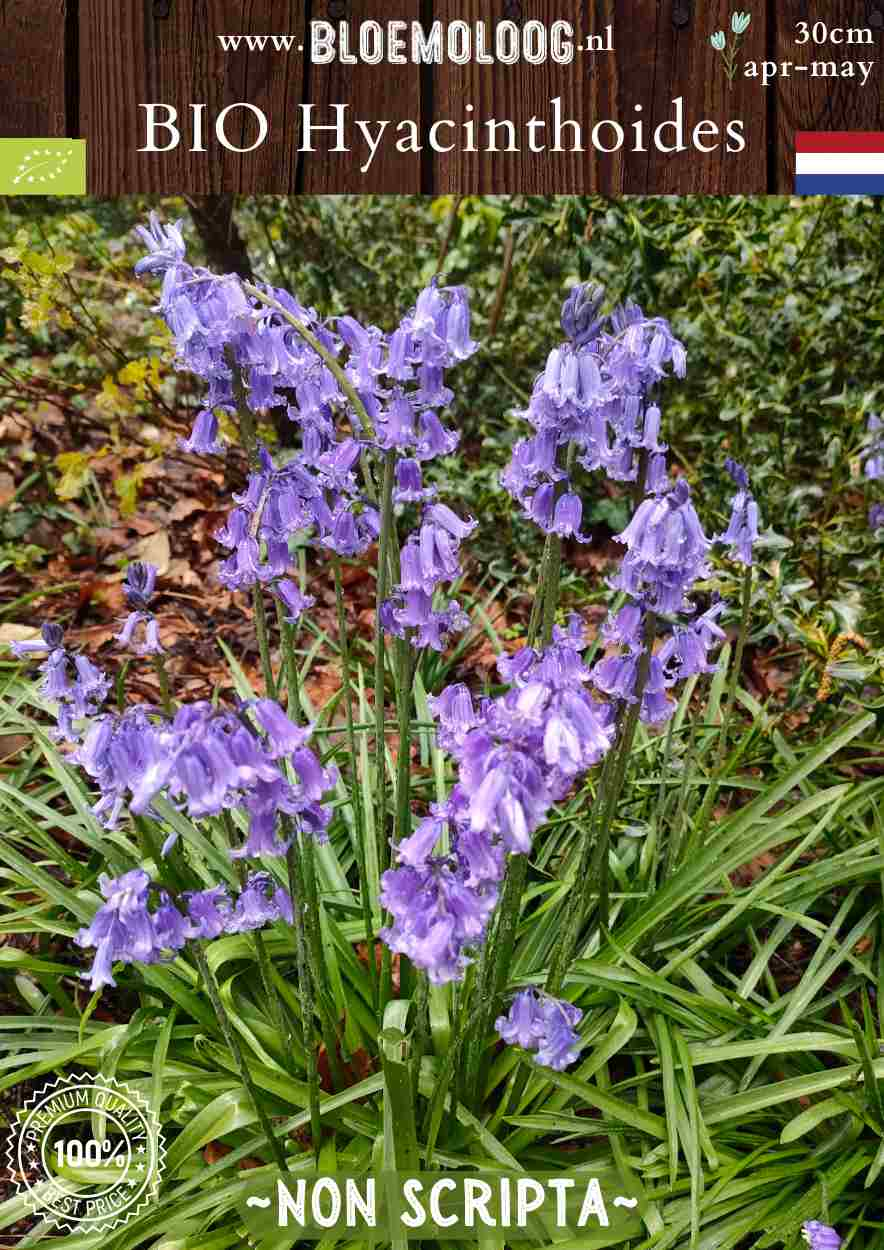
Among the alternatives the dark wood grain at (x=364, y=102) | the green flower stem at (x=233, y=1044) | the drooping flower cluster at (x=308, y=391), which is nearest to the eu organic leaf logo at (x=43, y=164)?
the dark wood grain at (x=364, y=102)

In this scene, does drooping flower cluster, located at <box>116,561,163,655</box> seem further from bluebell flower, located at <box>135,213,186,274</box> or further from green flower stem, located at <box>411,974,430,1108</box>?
green flower stem, located at <box>411,974,430,1108</box>

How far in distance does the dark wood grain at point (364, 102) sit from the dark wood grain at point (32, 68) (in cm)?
79

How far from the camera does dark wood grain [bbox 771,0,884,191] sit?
11.8 feet

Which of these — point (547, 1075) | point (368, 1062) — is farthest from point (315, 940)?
point (547, 1075)

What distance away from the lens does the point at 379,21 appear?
3.56 m

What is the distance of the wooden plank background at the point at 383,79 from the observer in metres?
3.62

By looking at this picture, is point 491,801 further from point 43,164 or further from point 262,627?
point 43,164

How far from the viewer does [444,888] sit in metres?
1.91

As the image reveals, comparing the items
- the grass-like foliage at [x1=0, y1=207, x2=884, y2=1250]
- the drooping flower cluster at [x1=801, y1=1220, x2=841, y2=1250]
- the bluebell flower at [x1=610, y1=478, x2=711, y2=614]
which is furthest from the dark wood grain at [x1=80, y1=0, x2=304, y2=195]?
the drooping flower cluster at [x1=801, y1=1220, x2=841, y2=1250]

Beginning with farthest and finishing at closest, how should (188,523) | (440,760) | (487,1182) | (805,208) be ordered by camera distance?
(188,523), (805,208), (440,760), (487,1182)

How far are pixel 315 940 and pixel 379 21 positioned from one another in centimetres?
269

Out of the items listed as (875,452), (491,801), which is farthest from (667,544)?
(875,452)

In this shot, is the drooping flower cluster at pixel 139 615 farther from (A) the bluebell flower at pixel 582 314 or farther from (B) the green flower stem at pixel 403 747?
(A) the bluebell flower at pixel 582 314

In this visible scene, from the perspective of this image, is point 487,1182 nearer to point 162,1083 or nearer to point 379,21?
point 162,1083
